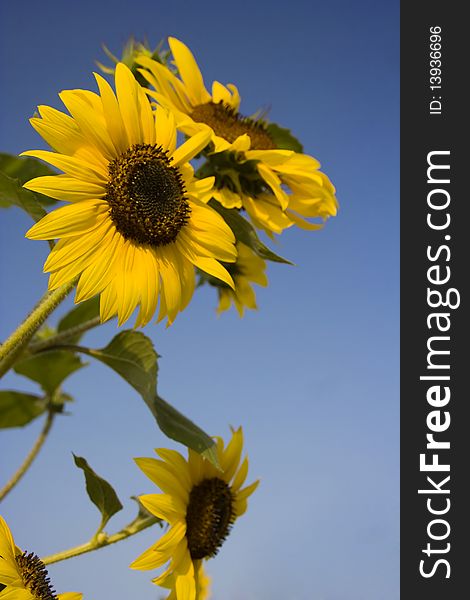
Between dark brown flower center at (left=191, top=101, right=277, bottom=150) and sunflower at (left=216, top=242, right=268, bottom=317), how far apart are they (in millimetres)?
287

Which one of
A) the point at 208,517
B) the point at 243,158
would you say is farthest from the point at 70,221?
the point at 208,517

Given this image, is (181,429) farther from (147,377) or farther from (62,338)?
(62,338)

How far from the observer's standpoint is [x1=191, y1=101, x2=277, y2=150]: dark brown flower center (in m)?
1.75

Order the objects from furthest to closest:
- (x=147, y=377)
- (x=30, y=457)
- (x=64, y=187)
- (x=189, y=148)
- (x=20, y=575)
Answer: (x=30, y=457) → (x=147, y=377) → (x=189, y=148) → (x=64, y=187) → (x=20, y=575)

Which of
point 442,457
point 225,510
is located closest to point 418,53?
Result: point 442,457

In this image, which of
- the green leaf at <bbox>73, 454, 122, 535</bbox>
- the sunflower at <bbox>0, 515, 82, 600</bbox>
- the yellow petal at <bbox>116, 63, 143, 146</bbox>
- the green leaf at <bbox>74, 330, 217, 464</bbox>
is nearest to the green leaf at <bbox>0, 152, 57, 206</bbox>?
the green leaf at <bbox>74, 330, 217, 464</bbox>

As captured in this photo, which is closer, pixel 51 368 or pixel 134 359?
pixel 134 359

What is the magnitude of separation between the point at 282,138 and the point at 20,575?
105 cm

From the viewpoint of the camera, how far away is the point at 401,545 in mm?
2346

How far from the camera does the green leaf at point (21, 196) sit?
4.63 ft

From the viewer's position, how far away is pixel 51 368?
2.23 meters

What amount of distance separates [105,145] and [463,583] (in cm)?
149

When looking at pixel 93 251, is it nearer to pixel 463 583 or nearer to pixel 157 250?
pixel 157 250

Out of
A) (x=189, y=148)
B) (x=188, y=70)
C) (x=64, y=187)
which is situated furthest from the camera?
(x=188, y=70)
